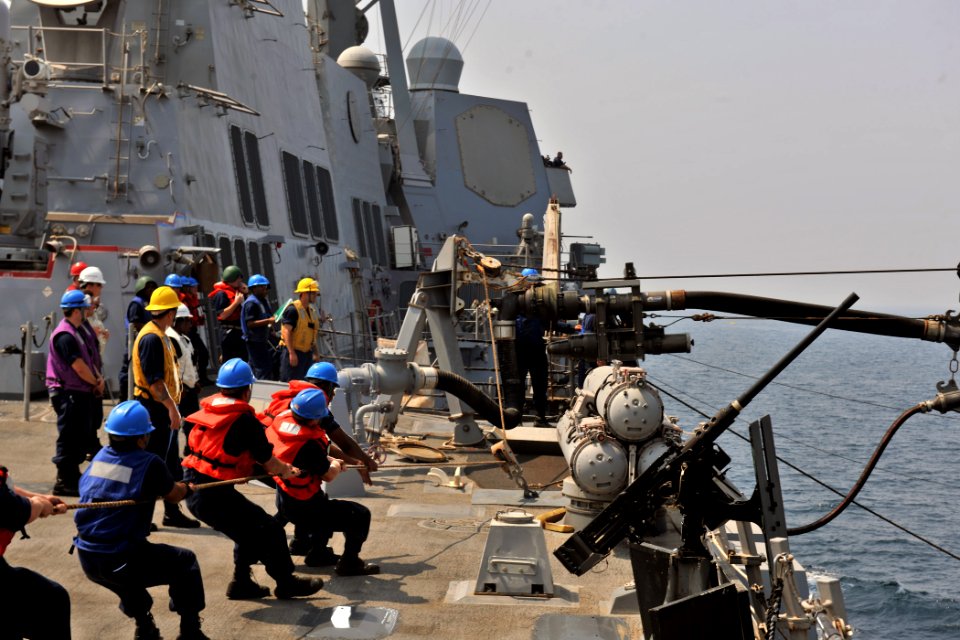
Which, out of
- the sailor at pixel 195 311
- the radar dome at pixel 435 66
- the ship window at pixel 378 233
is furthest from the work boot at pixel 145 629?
the radar dome at pixel 435 66

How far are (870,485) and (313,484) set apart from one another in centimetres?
1920

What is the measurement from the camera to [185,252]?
12156 mm

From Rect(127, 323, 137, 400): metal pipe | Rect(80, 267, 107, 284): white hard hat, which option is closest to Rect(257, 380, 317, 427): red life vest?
Rect(127, 323, 137, 400): metal pipe

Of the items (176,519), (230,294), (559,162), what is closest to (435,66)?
(559,162)

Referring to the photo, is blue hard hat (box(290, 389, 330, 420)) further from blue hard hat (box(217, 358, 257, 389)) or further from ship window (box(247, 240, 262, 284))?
ship window (box(247, 240, 262, 284))

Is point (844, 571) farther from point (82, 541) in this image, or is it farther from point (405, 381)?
point (82, 541)

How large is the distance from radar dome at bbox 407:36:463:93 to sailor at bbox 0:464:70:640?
1023 inches

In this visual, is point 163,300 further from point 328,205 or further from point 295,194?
point 328,205

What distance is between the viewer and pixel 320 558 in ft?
24.0

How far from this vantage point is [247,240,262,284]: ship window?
14691mm

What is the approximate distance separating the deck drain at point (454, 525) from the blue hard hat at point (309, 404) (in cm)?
207

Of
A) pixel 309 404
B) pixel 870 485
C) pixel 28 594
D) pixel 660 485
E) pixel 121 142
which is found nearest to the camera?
pixel 28 594

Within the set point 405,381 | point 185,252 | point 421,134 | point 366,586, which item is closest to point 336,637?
point 366,586

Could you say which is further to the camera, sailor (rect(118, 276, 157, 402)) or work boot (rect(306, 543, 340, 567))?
sailor (rect(118, 276, 157, 402))
